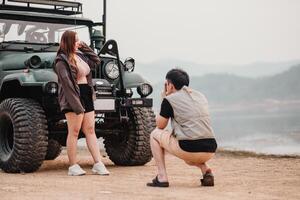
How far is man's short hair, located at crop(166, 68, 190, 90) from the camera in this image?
283 inches

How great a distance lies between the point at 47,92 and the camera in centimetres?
864

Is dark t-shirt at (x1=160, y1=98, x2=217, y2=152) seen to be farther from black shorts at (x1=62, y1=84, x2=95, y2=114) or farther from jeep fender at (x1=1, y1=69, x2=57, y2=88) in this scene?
jeep fender at (x1=1, y1=69, x2=57, y2=88)

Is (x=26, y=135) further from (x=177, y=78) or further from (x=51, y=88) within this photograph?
(x=177, y=78)

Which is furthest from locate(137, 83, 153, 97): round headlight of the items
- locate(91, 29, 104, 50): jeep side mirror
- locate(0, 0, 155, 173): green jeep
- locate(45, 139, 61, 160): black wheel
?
locate(45, 139, 61, 160): black wheel

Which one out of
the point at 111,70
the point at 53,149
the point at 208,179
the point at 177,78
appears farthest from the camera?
the point at 53,149

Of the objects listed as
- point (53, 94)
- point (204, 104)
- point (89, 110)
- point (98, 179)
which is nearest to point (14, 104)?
point (53, 94)

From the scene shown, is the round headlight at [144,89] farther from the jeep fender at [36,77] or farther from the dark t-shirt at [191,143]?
the dark t-shirt at [191,143]

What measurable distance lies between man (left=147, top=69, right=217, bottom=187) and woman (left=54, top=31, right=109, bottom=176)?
4.33ft

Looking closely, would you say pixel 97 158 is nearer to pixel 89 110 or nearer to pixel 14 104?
pixel 89 110

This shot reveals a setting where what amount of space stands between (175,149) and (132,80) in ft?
9.07

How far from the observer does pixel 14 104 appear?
883 centimetres

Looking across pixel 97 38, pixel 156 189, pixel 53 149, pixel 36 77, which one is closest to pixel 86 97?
pixel 36 77

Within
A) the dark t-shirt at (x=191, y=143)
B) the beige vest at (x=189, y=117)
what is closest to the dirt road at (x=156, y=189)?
the dark t-shirt at (x=191, y=143)

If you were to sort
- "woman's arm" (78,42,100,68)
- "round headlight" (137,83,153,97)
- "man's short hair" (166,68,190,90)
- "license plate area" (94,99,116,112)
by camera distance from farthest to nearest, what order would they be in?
"round headlight" (137,83,153,97)
"license plate area" (94,99,116,112)
"woman's arm" (78,42,100,68)
"man's short hair" (166,68,190,90)
